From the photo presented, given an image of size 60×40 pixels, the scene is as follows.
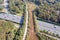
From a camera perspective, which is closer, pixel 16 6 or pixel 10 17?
pixel 10 17

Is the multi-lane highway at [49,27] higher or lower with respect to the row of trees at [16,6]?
lower

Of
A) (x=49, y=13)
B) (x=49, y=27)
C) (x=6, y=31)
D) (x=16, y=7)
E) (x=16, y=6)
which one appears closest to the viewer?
(x=6, y=31)

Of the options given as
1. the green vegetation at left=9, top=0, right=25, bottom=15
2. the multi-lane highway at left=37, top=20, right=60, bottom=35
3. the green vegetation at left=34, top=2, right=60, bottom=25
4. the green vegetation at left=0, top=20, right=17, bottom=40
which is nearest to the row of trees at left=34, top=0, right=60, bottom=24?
the green vegetation at left=34, top=2, right=60, bottom=25

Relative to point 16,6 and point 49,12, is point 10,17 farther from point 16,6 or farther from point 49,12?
point 49,12

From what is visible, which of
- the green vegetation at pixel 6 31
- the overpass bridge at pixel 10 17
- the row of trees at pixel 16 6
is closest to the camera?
the green vegetation at pixel 6 31

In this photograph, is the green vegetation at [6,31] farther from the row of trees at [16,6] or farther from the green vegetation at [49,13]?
the green vegetation at [49,13]

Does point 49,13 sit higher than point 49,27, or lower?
higher

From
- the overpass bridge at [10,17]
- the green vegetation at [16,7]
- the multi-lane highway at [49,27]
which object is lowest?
the multi-lane highway at [49,27]

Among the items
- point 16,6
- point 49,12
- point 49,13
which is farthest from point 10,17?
point 49,12

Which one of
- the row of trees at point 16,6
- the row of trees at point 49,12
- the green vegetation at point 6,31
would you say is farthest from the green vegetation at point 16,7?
the green vegetation at point 6,31

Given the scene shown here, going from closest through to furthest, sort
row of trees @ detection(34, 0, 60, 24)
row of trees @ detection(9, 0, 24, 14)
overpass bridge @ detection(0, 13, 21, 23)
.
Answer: overpass bridge @ detection(0, 13, 21, 23) < row of trees @ detection(34, 0, 60, 24) < row of trees @ detection(9, 0, 24, 14)

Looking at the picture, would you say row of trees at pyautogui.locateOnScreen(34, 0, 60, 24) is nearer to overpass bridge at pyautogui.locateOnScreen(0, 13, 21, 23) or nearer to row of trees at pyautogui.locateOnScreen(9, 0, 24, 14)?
row of trees at pyautogui.locateOnScreen(9, 0, 24, 14)

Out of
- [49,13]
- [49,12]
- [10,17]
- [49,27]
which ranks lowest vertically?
[49,27]
